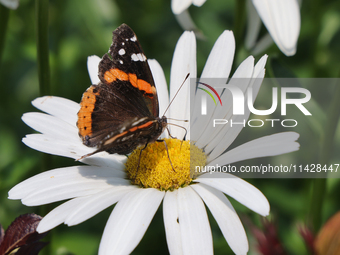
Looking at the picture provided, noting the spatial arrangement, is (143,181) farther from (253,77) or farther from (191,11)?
(191,11)

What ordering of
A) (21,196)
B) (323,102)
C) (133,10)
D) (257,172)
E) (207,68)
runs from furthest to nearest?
(133,10) < (323,102) < (257,172) < (207,68) < (21,196)

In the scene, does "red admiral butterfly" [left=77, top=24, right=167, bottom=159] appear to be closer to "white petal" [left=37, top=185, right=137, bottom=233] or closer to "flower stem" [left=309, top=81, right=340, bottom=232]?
"white petal" [left=37, top=185, right=137, bottom=233]

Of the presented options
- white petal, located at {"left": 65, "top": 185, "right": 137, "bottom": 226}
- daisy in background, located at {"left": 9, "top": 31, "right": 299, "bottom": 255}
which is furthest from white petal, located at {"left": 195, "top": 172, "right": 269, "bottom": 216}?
white petal, located at {"left": 65, "top": 185, "right": 137, "bottom": 226}

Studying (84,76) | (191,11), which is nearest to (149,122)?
(84,76)

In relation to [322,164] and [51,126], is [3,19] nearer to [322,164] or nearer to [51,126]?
[51,126]

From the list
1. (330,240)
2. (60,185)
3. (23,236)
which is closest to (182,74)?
(60,185)

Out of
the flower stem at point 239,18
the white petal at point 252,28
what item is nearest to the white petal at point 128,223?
the flower stem at point 239,18
